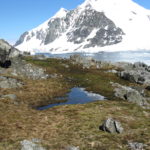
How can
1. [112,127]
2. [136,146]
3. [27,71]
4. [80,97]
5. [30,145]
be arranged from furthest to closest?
[27,71] → [80,97] → [112,127] → [136,146] → [30,145]

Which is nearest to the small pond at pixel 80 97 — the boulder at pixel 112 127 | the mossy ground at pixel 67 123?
the mossy ground at pixel 67 123

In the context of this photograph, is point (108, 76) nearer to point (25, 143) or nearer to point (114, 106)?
A: point (114, 106)

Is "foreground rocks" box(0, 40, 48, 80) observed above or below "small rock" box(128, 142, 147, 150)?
above

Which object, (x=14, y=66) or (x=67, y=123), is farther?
(x=14, y=66)

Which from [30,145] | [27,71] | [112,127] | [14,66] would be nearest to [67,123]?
[112,127]

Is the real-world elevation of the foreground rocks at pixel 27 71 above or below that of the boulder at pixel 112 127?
above

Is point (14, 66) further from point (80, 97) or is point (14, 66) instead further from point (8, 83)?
point (80, 97)

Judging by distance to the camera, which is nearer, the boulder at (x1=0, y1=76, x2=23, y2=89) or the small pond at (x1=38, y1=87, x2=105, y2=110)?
the small pond at (x1=38, y1=87, x2=105, y2=110)

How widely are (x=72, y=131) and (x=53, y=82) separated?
3925 cm

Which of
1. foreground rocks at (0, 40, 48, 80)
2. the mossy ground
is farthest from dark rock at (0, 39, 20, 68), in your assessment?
the mossy ground

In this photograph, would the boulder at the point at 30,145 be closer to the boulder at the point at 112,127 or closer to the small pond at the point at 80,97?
Result: the boulder at the point at 112,127

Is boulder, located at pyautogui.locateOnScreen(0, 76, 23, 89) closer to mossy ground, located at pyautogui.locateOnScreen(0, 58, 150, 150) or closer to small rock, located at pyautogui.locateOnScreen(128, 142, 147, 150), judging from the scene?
mossy ground, located at pyautogui.locateOnScreen(0, 58, 150, 150)

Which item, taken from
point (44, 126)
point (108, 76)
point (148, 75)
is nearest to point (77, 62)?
point (108, 76)

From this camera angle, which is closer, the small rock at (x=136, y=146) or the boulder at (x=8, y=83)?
the small rock at (x=136, y=146)
